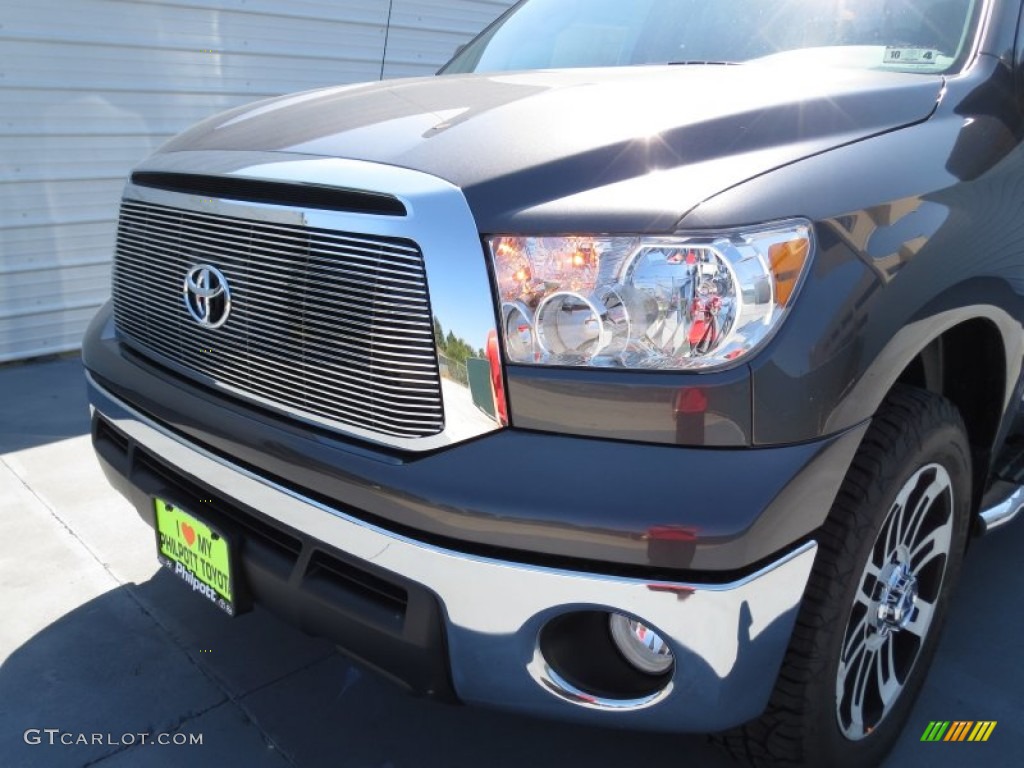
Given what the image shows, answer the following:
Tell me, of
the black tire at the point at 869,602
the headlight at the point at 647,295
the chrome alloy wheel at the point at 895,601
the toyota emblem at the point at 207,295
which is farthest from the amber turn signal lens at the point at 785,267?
the toyota emblem at the point at 207,295

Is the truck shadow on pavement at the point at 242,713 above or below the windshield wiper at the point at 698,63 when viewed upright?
below

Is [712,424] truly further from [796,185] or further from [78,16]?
[78,16]

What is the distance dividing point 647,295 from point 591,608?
51 centimetres

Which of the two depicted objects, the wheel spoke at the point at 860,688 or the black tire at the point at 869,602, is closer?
the black tire at the point at 869,602

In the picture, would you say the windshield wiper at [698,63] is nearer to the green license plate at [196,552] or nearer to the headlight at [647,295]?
the headlight at [647,295]

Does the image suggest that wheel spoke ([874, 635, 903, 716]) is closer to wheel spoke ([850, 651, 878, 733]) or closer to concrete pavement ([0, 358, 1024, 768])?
wheel spoke ([850, 651, 878, 733])

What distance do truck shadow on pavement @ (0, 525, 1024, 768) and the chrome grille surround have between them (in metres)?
0.61

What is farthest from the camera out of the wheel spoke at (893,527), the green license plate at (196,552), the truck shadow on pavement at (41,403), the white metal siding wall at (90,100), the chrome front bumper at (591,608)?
the white metal siding wall at (90,100)

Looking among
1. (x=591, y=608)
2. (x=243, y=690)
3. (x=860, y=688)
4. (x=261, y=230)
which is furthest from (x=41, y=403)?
(x=860, y=688)

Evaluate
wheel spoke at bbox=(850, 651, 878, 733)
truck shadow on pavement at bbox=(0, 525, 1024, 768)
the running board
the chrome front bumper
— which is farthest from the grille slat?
the running board

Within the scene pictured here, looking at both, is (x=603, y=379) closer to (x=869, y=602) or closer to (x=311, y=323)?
(x=311, y=323)

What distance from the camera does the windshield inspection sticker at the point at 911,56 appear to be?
2119mm

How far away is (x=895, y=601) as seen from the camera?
1938 millimetres

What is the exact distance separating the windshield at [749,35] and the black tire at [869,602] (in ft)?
2.88
